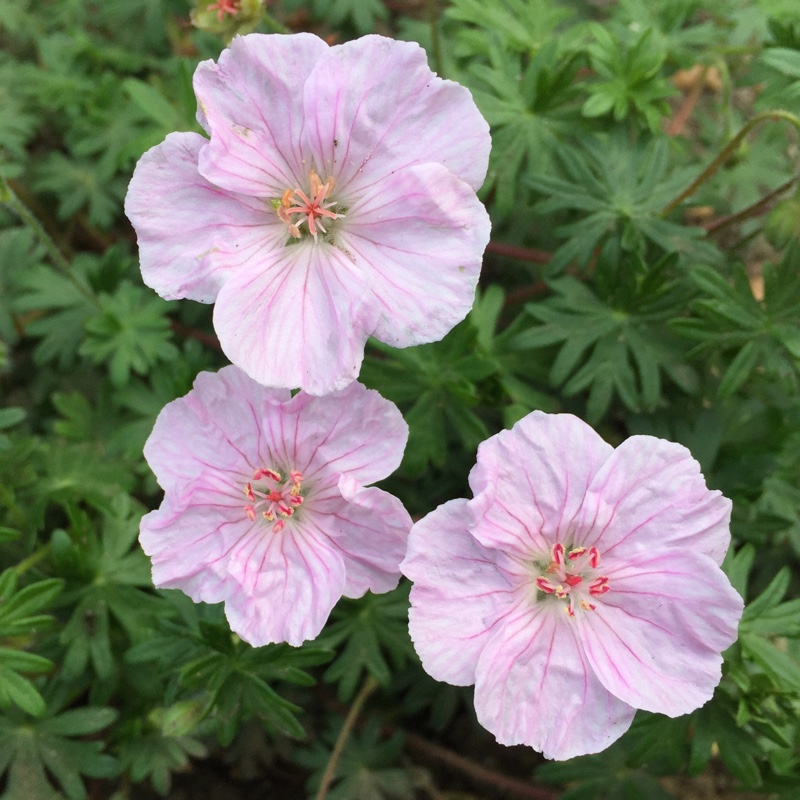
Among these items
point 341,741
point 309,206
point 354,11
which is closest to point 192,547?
point 309,206

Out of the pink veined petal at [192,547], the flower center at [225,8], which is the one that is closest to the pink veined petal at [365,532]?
the pink veined petal at [192,547]

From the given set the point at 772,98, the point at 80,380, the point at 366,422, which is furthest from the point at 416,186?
the point at 80,380

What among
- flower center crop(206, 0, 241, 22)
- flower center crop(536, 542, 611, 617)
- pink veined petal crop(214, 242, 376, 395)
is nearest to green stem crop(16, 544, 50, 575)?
pink veined petal crop(214, 242, 376, 395)

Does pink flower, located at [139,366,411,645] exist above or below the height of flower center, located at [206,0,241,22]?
below

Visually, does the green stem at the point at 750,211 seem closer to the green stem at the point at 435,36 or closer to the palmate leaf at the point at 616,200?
the palmate leaf at the point at 616,200

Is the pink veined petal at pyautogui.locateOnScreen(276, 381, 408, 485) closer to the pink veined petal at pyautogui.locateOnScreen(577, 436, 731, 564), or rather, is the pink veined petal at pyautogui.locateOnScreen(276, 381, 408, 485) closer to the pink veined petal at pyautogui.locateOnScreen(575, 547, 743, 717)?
the pink veined petal at pyautogui.locateOnScreen(577, 436, 731, 564)

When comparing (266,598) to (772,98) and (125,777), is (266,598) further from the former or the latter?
(772,98)

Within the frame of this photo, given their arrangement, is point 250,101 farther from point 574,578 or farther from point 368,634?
point 368,634
